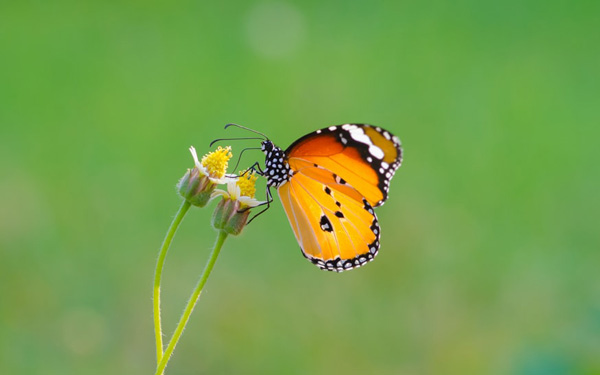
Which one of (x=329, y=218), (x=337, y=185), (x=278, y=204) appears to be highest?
(x=278, y=204)

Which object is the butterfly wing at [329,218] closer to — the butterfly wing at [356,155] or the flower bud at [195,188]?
the butterfly wing at [356,155]

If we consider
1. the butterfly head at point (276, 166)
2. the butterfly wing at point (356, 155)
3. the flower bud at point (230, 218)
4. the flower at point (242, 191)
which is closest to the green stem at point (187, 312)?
the flower bud at point (230, 218)

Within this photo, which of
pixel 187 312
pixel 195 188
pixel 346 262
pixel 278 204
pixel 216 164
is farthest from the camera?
pixel 278 204

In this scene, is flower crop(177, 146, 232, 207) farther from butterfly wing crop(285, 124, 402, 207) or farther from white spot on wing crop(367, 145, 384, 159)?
white spot on wing crop(367, 145, 384, 159)

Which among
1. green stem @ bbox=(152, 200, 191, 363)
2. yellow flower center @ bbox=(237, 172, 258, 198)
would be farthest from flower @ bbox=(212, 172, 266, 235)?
green stem @ bbox=(152, 200, 191, 363)

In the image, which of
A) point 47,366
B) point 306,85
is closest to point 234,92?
point 306,85

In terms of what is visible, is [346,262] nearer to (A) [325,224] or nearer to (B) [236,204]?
(A) [325,224]

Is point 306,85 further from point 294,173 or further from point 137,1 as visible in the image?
point 294,173

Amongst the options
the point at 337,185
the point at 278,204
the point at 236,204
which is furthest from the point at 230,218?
the point at 278,204
